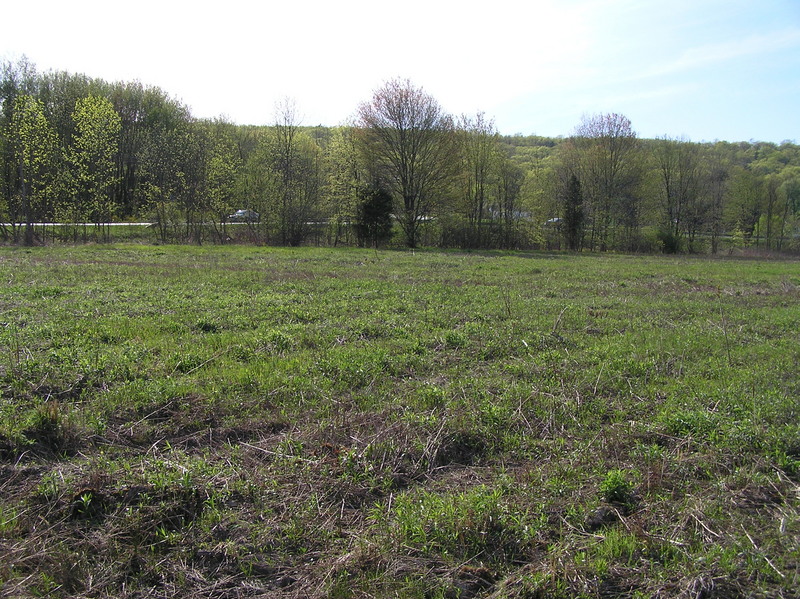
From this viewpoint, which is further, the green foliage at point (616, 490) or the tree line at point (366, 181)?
the tree line at point (366, 181)

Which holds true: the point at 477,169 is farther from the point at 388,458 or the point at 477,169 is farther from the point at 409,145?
the point at 388,458

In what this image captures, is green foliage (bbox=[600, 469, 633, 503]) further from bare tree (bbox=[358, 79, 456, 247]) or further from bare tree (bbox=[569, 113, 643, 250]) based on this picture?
bare tree (bbox=[569, 113, 643, 250])

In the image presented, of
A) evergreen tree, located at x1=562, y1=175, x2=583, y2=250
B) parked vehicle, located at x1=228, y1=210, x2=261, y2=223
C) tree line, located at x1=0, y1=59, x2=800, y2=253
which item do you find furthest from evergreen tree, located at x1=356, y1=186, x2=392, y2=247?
evergreen tree, located at x1=562, y1=175, x2=583, y2=250

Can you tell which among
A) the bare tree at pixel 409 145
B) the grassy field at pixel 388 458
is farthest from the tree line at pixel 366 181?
the grassy field at pixel 388 458

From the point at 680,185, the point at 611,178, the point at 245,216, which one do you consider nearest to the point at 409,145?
the point at 245,216

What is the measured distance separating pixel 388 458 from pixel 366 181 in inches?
1449

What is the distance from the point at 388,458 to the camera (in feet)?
14.5

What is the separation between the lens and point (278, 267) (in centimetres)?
1838

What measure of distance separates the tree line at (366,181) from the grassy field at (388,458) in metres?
25.7

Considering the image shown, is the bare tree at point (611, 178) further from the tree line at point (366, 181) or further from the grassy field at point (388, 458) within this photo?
the grassy field at point (388, 458)

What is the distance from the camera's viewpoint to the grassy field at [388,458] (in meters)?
3.14

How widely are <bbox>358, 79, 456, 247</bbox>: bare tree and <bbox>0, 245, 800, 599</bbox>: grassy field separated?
99.3 ft

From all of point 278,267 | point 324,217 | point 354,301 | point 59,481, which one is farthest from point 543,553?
point 324,217

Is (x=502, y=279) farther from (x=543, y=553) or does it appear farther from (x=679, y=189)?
(x=679, y=189)
